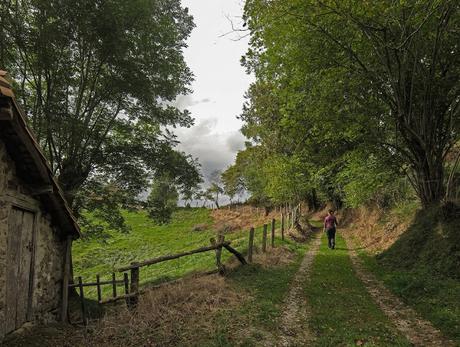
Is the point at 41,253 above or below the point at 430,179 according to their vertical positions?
below

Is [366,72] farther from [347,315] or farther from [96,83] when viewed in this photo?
[96,83]

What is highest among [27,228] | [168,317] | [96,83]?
[96,83]

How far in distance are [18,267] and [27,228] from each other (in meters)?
0.89

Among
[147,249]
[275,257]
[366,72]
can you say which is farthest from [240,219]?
[366,72]

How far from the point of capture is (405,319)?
7.59 m

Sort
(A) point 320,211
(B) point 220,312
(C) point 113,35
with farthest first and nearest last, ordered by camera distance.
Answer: (A) point 320,211 < (C) point 113,35 < (B) point 220,312

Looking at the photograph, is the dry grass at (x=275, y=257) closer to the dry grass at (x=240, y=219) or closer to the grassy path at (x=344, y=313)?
the grassy path at (x=344, y=313)

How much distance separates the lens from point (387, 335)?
6688 millimetres

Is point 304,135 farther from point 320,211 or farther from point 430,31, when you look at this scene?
point 320,211

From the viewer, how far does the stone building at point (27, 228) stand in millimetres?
6551

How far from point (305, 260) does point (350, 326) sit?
27.4 ft

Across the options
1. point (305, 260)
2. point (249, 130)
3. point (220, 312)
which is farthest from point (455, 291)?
point (249, 130)

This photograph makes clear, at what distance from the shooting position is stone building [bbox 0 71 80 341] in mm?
6551

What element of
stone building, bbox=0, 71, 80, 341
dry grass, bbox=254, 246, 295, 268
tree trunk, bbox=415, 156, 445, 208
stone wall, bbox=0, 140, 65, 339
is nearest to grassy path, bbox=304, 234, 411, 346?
dry grass, bbox=254, 246, 295, 268
